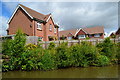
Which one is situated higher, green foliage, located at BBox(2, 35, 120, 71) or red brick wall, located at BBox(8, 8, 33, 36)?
red brick wall, located at BBox(8, 8, 33, 36)

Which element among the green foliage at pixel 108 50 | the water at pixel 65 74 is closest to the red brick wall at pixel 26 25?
the water at pixel 65 74

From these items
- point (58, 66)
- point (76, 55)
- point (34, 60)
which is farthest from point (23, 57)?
point (76, 55)

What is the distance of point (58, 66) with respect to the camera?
8.26 metres

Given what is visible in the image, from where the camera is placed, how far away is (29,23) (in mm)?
16984

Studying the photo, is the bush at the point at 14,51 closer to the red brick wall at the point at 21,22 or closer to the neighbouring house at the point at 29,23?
the neighbouring house at the point at 29,23

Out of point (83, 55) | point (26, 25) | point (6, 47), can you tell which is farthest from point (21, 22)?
point (83, 55)

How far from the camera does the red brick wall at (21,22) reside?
17.0 meters

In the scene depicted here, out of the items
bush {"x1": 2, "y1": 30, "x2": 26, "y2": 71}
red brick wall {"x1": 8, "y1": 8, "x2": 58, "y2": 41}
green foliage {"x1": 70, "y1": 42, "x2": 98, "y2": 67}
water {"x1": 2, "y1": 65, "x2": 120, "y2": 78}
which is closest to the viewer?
water {"x1": 2, "y1": 65, "x2": 120, "y2": 78}

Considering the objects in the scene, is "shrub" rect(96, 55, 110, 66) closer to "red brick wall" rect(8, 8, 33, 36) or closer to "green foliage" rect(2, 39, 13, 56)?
"green foliage" rect(2, 39, 13, 56)

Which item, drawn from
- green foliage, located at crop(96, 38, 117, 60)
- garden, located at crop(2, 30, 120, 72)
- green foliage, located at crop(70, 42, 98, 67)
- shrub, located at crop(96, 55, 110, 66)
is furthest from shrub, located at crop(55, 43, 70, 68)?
green foliage, located at crop(96, 38, 117, 60)

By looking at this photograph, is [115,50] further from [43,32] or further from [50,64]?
[43,32]

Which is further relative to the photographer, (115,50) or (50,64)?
(115,50)

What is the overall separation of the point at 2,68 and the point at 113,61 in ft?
33.6

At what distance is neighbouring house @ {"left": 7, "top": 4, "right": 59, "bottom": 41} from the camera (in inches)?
662
